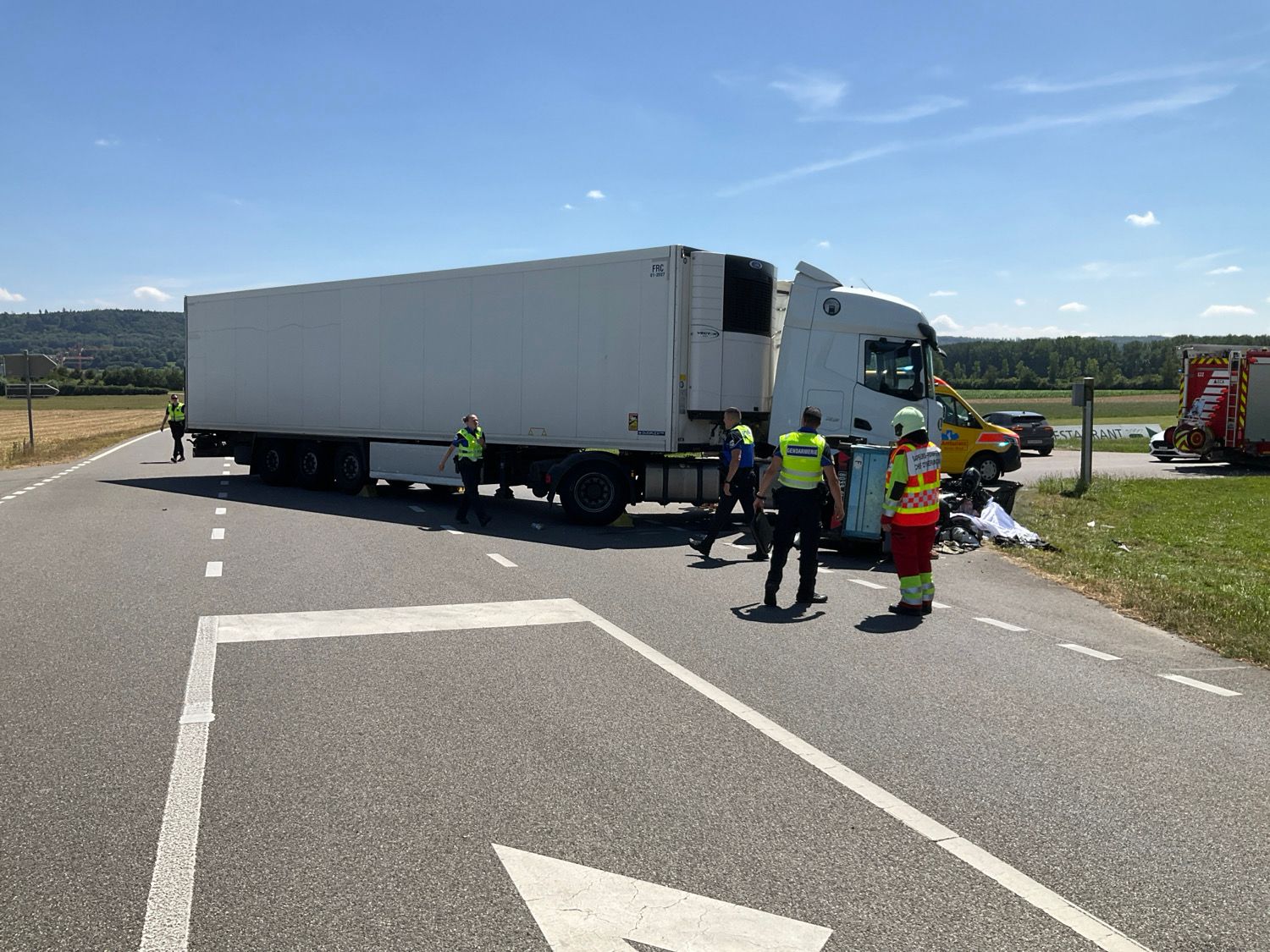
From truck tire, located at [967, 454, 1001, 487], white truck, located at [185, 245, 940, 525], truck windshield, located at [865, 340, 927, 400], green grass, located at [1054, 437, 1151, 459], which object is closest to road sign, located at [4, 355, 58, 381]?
white truck, located at [185, 245, 940, 525]

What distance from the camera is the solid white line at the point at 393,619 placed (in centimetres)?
806

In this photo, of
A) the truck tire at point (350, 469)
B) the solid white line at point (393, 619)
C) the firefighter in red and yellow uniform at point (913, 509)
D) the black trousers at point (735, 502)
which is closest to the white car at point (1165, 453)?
the black trousers at point (735, 502)

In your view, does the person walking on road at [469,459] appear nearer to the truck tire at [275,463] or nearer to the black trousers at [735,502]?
the black trousers at [735,502]

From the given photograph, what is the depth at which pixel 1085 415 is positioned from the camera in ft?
72.4

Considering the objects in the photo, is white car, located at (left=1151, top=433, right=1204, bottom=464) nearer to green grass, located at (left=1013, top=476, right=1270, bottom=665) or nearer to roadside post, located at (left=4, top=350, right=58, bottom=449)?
green grass, located at (left=1013, top=476, right=1270, bottom=665)

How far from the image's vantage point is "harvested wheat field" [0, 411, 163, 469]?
3512 cm

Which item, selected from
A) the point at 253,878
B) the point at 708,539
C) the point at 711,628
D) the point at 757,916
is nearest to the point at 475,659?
the point at 711,628

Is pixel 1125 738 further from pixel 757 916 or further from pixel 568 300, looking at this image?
pixel 568 300

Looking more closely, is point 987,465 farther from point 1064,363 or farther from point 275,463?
point 1064,363

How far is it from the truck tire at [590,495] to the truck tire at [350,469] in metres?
5.80

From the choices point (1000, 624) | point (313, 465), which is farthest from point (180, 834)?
point (313, 465)

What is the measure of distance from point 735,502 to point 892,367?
10.6 feet

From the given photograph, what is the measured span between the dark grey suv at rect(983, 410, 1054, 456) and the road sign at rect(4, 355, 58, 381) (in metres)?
31.8

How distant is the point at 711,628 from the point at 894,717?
2.67 meters
